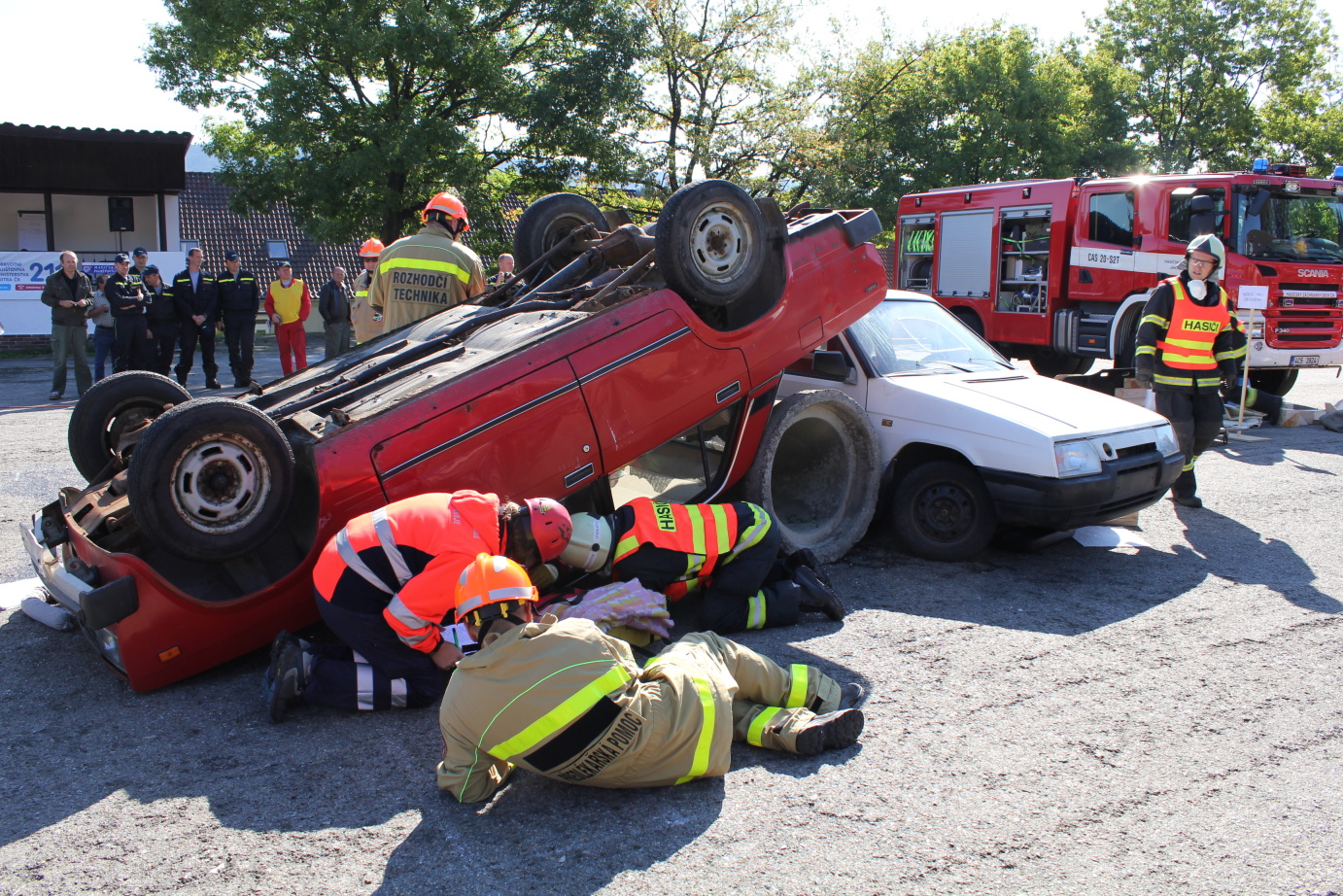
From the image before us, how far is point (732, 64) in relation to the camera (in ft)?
82.9

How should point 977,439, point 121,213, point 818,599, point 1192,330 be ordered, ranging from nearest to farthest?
point 818,599 < point 977,439 < point 1192,330 < point 121,213

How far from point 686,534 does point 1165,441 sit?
3090 millimetres

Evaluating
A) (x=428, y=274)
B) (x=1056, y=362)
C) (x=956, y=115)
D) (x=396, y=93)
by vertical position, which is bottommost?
(x=1056, y=362)

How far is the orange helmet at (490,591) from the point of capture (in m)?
3.23

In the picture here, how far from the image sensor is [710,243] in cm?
512

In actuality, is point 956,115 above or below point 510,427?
above

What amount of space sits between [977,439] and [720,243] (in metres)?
1.81

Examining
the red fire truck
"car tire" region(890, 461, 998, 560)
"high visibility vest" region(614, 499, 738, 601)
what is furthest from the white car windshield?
the red fire truck

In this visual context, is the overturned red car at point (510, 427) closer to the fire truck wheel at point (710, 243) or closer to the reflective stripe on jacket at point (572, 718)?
the fire truck wheel at point (710, 243)

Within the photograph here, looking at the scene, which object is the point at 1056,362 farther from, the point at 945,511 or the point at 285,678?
the point at 285,678

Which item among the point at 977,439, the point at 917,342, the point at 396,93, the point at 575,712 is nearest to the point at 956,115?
the point at 396,93

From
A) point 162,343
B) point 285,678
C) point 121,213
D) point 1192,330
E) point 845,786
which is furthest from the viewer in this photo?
point 121,213

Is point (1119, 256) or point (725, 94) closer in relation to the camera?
point (1119, 256)

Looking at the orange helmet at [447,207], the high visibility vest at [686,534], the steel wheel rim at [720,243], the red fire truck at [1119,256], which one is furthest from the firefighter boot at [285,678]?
the red fire truck at [1119,256]
